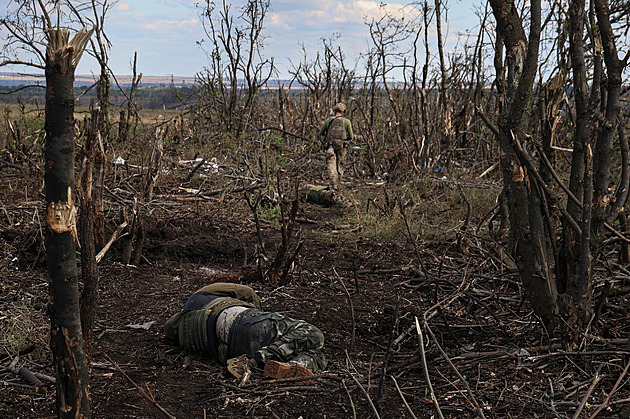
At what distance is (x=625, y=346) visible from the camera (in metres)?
3.24

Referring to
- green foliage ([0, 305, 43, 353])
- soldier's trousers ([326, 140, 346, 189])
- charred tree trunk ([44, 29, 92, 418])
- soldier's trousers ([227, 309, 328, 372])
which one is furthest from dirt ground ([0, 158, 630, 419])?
soldier's trousers ([326, 140, 346, 189])

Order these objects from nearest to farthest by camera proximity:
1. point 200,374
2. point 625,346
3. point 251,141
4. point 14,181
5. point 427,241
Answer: point 625,346
point 200,374
point 427,241
point 14,181
point 251,141

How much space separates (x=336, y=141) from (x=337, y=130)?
0.21 m

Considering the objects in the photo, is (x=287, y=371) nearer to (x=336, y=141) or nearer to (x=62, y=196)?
(x=62, y=196)

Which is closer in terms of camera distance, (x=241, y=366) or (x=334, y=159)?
(x=241, y=366)

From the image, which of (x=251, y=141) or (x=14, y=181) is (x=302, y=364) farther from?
(x=251, y=141)

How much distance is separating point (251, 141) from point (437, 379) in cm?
903

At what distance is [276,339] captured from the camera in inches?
144

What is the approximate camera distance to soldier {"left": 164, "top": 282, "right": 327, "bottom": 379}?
11.6ft

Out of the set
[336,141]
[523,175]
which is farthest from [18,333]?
[336,141]

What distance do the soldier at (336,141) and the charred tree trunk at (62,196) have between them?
8228 millimetres

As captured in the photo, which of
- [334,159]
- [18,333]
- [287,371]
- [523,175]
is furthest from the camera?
[334,159]

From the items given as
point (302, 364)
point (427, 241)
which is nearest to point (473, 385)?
point (302, 364)

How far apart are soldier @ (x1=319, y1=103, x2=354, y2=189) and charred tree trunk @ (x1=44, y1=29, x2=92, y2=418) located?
8228 millimetres
